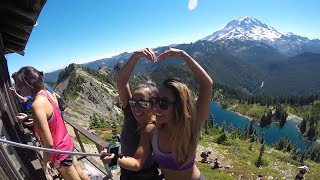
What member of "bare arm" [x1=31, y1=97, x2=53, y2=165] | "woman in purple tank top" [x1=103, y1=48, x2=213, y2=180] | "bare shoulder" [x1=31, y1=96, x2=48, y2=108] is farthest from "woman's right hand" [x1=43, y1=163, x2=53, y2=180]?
"woman in purple tank top" [x1=103, y1=48, x2=213, y2=180]

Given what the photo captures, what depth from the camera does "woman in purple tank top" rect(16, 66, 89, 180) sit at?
4.14 metres

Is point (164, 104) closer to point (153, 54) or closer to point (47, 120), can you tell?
point (153, 54)

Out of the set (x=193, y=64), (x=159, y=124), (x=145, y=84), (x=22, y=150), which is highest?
(x=193, y=64)

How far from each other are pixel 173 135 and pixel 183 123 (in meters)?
0.17

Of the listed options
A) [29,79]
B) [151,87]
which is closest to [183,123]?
[151,87]

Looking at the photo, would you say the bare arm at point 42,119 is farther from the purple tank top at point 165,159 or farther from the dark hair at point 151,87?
the purple tank top at point 165,159

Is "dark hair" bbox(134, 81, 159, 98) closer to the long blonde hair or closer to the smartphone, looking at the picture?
the long blonde hair

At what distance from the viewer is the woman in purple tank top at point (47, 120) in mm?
4137

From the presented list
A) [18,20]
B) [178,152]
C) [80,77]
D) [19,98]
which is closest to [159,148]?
[178,152]

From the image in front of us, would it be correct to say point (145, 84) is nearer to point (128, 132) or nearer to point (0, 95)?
point (128, 132)

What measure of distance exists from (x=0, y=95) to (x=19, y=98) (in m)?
2.91

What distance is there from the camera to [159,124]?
3.78 metres

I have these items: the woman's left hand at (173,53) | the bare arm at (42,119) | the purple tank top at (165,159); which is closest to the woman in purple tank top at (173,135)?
the purple tank top at (165,159)

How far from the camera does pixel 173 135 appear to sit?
3.63 m
